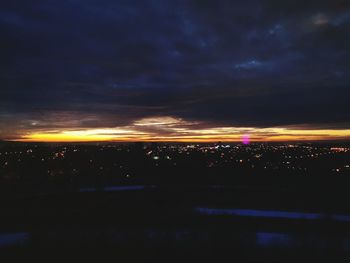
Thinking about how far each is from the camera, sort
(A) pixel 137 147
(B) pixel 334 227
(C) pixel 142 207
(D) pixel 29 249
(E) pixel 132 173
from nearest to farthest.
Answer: (D) pixel 29 249 < (B) pixel 334 227 < (C) pixel 142 207 < (E) pixel 132 173 < (A) pixel 137 147

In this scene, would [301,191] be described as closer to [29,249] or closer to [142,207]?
[142,207]

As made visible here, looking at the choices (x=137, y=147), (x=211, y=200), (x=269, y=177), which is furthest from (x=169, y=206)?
(x=137, y=147)

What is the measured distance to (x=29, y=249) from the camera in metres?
11.9

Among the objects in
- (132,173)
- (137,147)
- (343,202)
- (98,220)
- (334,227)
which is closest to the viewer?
(334,227)

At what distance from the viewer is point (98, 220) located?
17.4m

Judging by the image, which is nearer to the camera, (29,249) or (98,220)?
(29,249)

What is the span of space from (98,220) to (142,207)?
13.0 ft

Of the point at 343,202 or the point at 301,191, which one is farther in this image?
the point at 301,191

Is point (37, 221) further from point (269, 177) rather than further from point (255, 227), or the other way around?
point (269, 177)

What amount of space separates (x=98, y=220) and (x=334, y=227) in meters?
11.5

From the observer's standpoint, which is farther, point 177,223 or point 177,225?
point 177,223

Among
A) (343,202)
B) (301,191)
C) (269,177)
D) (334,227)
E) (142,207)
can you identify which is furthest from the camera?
(269,177)

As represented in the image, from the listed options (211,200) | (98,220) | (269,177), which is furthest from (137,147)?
(98,220)

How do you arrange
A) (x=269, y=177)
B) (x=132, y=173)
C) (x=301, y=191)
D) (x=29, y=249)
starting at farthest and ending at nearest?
(x=132, y=173), (x=269, y=177), (x=301, y=191), (x=29, y=249)
